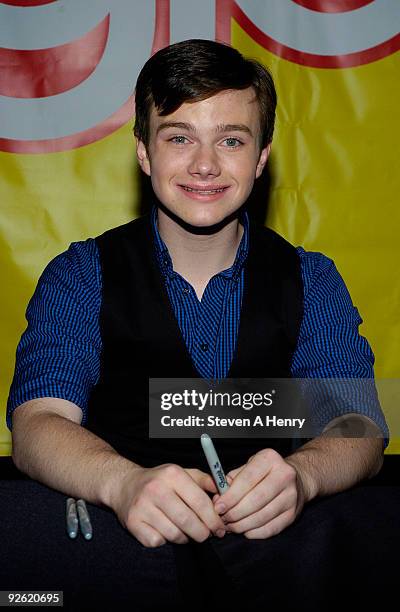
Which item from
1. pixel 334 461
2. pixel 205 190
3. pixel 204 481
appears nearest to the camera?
pixel 204 481

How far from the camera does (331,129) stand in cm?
255

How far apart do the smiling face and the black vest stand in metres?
0.14

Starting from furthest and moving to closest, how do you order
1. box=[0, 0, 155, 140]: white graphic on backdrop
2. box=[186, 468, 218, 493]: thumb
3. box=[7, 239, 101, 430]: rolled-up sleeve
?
box=[0, 0, 155, 140]: white graphic on backdrop → box=[7, 239, 101, 430]: rolled-up sleeve → box=[186, 468, 218, 493]: thumb

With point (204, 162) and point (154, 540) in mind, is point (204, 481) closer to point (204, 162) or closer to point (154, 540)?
point (154, 540)

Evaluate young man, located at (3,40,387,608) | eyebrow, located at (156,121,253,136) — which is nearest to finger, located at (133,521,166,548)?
young man, located at (3,40,387,608)

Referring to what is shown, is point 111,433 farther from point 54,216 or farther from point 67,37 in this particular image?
point 67,37

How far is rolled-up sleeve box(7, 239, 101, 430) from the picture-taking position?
4.68 feet

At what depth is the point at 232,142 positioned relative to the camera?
162 centimetres

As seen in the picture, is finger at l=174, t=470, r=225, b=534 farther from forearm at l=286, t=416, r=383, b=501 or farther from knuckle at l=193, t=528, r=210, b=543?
forearm at l=286, t=416, r=383, b=501

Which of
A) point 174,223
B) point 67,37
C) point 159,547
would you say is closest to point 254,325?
point 174,223

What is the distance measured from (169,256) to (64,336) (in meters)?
0.31

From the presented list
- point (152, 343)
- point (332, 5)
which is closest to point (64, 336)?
point (152, 343)

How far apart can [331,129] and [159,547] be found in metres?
1.82

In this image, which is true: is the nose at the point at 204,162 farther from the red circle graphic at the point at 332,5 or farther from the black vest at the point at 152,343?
the red circle graphic at the point at 332,5
